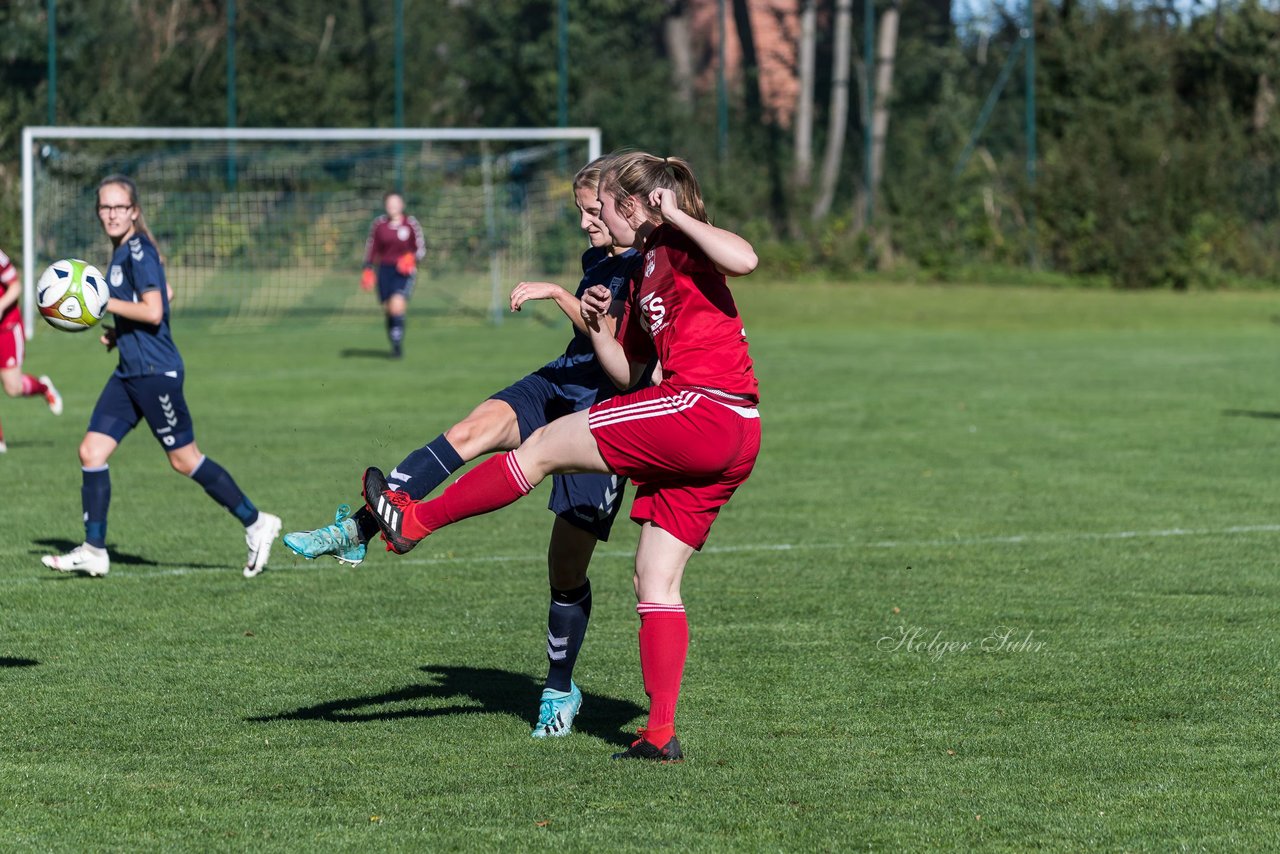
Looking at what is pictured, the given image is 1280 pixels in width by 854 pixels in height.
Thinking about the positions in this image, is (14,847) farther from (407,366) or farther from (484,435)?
(407,366)

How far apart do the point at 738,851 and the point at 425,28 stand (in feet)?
113

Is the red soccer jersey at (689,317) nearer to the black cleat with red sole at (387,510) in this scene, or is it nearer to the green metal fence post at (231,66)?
the black cleat with red sole at (387,510)

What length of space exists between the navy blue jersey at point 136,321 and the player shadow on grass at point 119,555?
108 cm

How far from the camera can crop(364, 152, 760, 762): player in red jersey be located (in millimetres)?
5156

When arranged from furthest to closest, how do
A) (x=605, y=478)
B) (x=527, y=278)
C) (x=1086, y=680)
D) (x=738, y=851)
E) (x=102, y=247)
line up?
1. (x=527, y=278)
2. (x=102, y=247)
3. (x=1086, y=680)
4. (x=605, y=478)
5. (x=738, y=851)

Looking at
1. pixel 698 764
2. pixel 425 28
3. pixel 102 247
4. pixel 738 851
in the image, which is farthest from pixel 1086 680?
pixel 425 28

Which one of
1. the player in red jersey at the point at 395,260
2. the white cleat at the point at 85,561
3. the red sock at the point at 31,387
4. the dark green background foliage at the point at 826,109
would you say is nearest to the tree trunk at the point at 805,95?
the dark green background foliage at the point at 826,109

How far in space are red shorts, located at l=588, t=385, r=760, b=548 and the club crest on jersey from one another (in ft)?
0.61

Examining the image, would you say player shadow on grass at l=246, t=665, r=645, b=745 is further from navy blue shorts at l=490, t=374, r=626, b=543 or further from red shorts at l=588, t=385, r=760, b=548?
red shorts at l=588, t=385, r=760, b=548

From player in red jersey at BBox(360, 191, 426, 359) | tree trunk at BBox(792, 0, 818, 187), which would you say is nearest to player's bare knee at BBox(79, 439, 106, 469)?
player in red jersey at BBox(360, 191, 426, 359)

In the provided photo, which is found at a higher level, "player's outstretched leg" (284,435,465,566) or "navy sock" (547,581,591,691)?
"player's outstretched leg" (284,435,465,566)

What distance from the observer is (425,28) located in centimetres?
3738

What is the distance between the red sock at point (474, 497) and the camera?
5262 millimetres

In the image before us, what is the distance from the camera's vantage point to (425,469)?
5.57 m
